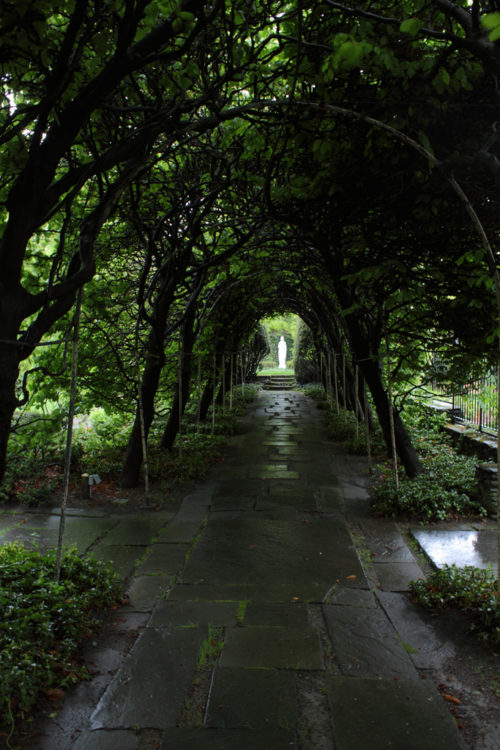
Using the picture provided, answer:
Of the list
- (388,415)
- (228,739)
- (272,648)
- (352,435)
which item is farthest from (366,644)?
(352,435)

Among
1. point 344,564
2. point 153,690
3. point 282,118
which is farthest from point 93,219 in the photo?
point 344,564

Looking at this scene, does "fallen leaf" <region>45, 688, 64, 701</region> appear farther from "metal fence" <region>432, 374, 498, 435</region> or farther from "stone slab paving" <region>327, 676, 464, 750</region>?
"metal fence" <region>432, 374, 498, 435</region>

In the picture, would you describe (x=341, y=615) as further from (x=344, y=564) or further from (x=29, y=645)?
(x=29, y=645)

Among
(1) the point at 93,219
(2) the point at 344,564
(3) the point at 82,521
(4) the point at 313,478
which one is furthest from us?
(4) the point at 313,478

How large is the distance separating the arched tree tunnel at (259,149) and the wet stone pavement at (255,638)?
45.9 inches

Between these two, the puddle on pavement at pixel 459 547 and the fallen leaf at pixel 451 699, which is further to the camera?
the puddle on pavement at pixel 459 547

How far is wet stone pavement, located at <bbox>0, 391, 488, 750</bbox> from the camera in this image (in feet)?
6.29

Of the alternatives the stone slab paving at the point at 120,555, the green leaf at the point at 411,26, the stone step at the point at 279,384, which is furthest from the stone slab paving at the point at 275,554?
the stone step at the point at 279,384

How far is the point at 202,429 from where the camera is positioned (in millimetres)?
9375

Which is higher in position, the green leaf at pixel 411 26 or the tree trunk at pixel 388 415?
the green leaf at pixel 411 26

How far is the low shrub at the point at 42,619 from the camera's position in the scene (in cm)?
198

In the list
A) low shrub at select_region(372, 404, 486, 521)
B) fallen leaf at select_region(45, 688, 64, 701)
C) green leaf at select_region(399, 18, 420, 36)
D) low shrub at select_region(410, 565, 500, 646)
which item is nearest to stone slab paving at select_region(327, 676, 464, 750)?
low shrub at select_region(410, 565, 500, 646)

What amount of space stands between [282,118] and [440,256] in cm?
155

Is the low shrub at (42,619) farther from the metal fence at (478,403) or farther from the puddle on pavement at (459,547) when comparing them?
the metal fence at (478,403)
